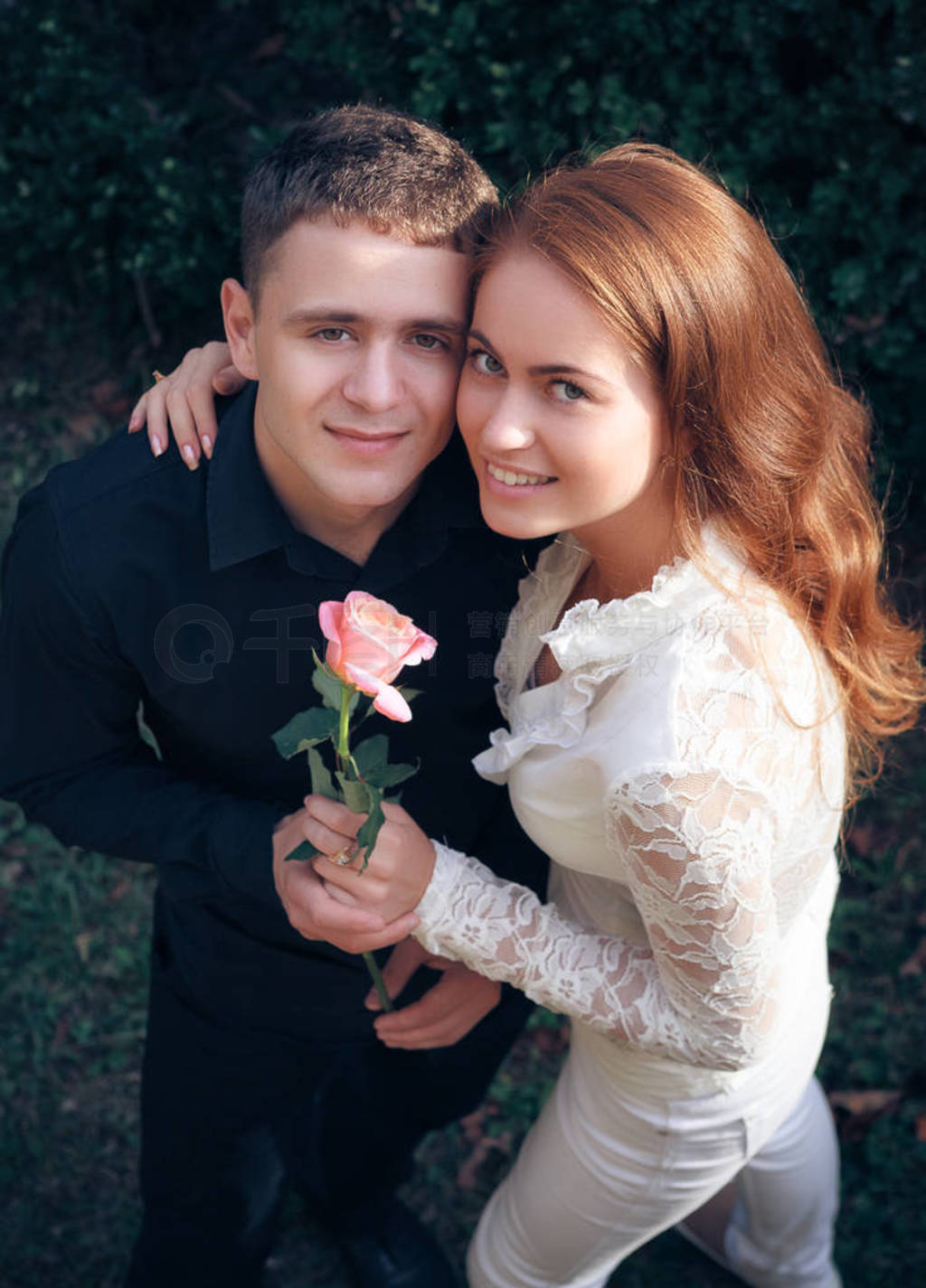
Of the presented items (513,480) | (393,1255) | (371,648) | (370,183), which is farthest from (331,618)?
(393,1255)

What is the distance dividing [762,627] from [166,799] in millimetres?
1261

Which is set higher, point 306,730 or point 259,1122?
point 306,730

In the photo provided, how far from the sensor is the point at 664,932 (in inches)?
78.2

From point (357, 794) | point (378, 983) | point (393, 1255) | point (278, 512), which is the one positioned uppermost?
point (278, 512)

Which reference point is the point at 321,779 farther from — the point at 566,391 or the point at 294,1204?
the point at 294,1204

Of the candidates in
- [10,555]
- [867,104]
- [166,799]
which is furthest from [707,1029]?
[867,104]

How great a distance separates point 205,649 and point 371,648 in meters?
0.82

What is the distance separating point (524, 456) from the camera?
2014 mm

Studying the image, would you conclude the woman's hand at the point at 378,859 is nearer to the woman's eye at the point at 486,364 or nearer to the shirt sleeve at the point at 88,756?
the shirt sleeve at the point at 88,756

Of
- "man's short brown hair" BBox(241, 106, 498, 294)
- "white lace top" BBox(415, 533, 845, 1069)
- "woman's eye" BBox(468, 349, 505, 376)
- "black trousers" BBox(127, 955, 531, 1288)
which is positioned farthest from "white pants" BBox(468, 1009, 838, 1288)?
"man's short brown hair" BBox(241, 106, 498, 294)

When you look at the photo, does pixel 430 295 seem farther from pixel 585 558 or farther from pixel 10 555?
pixel 10 555

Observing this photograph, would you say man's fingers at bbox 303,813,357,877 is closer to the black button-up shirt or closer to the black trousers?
the black button-up shirt

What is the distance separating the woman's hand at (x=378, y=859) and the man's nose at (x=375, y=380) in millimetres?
687

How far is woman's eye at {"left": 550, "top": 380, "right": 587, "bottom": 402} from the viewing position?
1.95 meters
